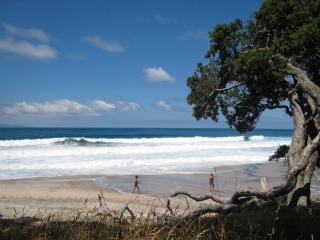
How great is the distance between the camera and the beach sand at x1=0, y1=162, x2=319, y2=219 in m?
15.6

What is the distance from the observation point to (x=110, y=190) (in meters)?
19.7

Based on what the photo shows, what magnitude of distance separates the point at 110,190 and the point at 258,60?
13487 millimetres

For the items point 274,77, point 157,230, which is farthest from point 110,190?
point 157,230

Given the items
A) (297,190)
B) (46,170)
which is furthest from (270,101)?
(46,170)

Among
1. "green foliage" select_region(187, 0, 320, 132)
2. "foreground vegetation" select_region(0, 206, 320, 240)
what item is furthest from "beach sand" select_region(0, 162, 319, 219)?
"foreground vegetation" select_region(0, 206, 320, 240)

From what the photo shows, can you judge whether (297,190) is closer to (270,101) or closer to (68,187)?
(270,101)

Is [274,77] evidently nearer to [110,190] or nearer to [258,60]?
[258,60]

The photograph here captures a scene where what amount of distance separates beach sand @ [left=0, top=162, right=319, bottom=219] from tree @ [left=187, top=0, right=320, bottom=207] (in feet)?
15.8

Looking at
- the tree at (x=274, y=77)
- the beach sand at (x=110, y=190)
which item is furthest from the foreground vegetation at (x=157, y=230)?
the beach sand at (x=110, y=190)

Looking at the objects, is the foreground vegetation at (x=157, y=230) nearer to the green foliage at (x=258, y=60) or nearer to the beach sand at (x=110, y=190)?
the green foliage at (x=258, y=60)

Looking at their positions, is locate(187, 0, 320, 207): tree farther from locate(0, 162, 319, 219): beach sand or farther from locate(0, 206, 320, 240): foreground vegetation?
locate(0, 162, 319, 219): beach sand

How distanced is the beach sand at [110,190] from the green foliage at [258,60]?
4.72m

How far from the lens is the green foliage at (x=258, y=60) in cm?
873

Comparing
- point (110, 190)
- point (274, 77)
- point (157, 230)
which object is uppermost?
point (274, 77)
